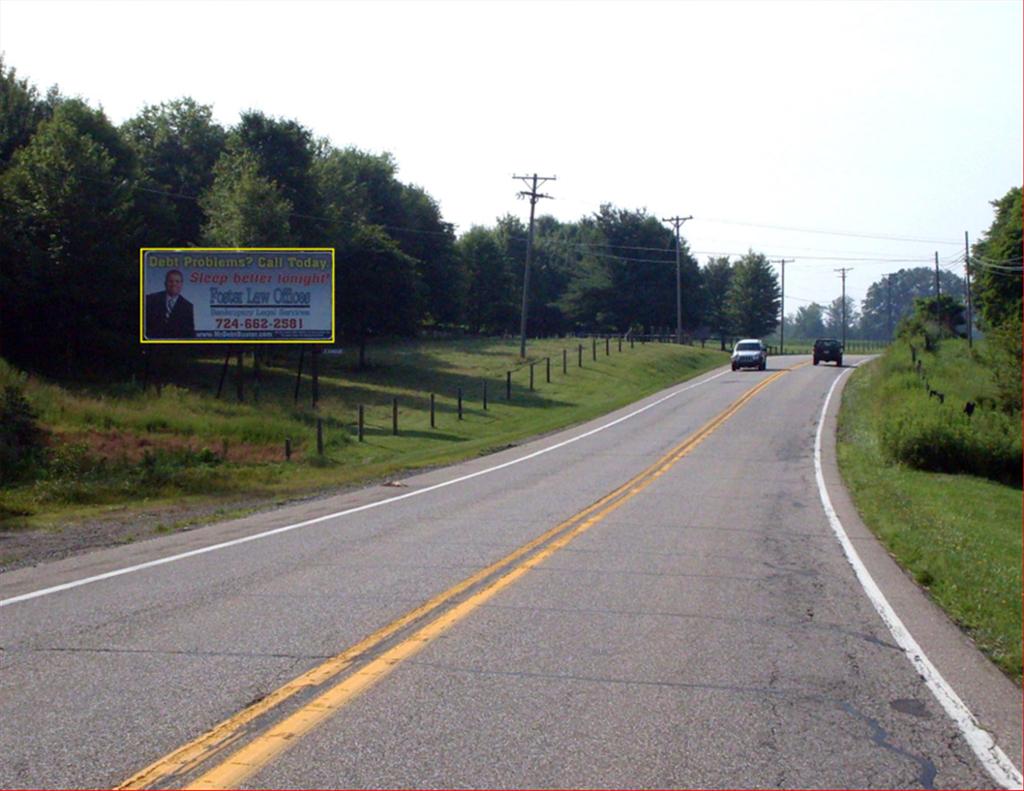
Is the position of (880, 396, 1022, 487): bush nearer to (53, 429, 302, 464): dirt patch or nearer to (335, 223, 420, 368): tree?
(53, 429, 302, 464): dirt patch

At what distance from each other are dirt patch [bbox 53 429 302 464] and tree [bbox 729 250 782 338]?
87873 mm

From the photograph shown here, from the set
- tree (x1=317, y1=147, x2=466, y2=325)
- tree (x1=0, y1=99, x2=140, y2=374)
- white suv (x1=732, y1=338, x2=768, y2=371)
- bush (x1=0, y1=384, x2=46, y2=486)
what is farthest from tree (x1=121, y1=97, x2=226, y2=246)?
bush (x1=0, y1=384, x2=46, y2=486)

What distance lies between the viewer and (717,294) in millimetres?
135125

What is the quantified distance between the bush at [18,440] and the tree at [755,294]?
93123 millimetres

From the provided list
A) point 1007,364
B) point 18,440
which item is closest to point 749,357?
point 1007,364

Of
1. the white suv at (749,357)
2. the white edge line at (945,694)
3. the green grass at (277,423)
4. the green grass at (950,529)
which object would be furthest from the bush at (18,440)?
the white suv at (749,357)

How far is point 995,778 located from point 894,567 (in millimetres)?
7492

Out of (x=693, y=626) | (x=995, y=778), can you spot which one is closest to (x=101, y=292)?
(x=693, y=626)

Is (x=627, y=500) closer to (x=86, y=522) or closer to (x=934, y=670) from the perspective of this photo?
(x=86, y=522)

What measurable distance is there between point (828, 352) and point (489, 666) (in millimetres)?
67689

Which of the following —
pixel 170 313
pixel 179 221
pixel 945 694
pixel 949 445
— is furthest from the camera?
pixel 179 221

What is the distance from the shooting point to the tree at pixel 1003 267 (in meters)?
71.3

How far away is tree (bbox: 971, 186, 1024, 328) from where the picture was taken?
234 feet

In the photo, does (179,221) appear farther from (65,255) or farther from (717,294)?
(717,294)
